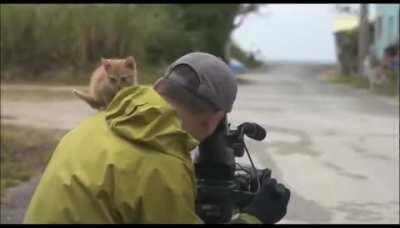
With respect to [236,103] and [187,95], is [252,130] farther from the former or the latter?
[236,103]

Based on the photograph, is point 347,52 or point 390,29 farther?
point 347,52

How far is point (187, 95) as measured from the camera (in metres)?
2.26

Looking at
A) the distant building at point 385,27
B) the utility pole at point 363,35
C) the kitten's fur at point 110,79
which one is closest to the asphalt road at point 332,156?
the kitten's fur at point 110,79

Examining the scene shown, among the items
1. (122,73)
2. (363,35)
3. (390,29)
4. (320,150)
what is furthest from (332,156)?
(390,29)

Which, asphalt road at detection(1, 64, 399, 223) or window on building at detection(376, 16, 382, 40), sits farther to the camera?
window on building at detection(376, 16, 382, 40)

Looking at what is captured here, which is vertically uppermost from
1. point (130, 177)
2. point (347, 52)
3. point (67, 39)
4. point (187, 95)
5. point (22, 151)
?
point (187, 95)

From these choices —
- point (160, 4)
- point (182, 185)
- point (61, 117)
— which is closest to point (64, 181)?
point (182, 185)

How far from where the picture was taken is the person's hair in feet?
7.42

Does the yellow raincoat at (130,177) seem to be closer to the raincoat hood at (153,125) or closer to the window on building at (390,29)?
the raincoat hood at (153,125)

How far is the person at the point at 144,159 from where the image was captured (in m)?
2.11

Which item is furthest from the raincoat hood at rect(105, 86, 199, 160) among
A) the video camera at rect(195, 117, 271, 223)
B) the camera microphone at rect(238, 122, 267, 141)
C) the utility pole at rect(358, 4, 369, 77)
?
the utility pole at rect(358, 4, 369, 77)

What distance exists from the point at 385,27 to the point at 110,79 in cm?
4185

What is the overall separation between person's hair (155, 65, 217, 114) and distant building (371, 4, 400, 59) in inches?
1505

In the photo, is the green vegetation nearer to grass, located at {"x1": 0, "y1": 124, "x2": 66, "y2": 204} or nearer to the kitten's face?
grass, located at {"x1": 0, "y1": 124, "x2": 66, "y2": 204}
